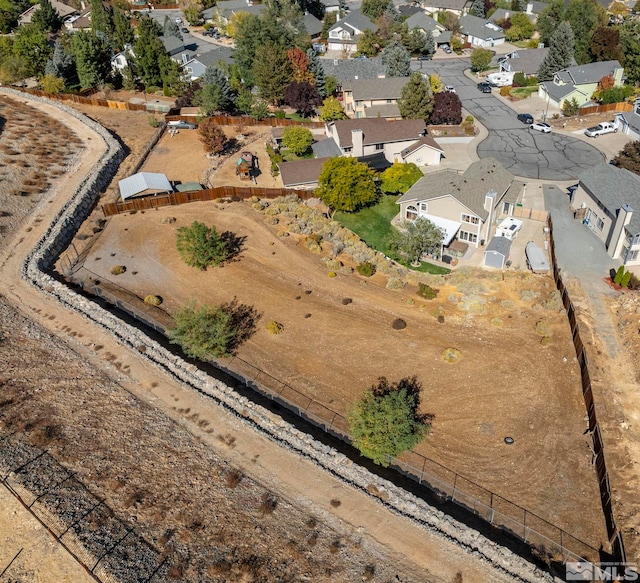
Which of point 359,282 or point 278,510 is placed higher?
point 278,510

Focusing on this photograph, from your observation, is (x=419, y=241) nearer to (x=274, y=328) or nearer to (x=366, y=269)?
(x=366, y=269)

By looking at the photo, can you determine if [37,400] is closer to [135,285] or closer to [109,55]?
[135,285]

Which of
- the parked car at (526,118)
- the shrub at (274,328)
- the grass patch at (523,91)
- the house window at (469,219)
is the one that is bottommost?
the grass patch at (523,91)

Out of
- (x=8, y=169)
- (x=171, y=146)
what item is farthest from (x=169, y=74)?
(x=8, y=169)

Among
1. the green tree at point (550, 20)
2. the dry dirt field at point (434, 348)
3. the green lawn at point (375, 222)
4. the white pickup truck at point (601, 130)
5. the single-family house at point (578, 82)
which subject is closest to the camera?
the dry dirt field at point (434, 348)

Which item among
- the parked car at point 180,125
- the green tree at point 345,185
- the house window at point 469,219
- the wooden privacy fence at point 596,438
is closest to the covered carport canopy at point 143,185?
the green tree at point 345,185

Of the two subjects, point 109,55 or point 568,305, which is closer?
point 568,305

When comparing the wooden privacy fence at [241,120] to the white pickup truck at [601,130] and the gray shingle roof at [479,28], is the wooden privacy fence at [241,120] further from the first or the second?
the gray shingle roof at [479,28]

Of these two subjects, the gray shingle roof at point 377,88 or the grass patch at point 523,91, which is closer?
the gray shingle roof at point 377,88
